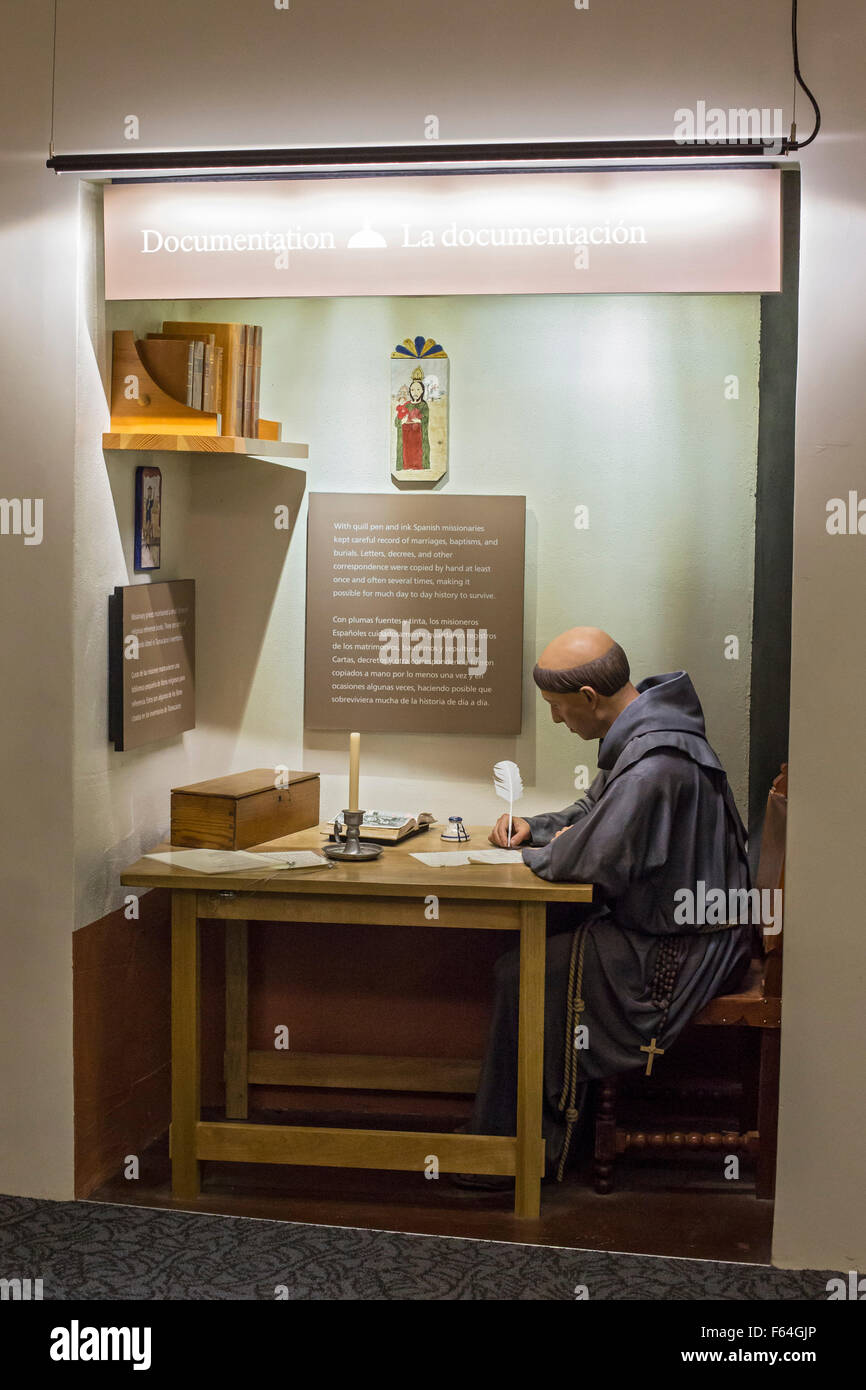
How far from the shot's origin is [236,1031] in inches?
188

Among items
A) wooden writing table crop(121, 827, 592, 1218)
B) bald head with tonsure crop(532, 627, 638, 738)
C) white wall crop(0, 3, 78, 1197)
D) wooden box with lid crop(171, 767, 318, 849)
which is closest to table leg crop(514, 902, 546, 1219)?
wooden writing table crop(121, 827, 592, 1218)

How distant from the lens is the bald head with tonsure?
4301 millimetres

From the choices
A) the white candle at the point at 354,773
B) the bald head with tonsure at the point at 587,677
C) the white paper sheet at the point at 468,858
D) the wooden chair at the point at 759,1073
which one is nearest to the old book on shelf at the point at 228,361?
the white candle at the point at 354,773

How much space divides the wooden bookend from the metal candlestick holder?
1286 millimetres

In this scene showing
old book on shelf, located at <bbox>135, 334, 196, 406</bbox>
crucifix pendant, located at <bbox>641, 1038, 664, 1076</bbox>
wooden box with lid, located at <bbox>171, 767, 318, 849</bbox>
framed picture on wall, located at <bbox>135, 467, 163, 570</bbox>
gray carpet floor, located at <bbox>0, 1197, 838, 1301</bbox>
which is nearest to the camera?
gray carpet floor, located at <bbox>0, 1197, 838, 1301</bbox>

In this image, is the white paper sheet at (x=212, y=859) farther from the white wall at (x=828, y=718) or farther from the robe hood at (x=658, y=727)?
the white wall at (x=828, y=718)

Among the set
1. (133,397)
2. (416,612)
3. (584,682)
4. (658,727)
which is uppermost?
(133,397)

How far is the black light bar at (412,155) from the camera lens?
3.51 metres

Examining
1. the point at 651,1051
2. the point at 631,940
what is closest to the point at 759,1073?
the point at 651,1051

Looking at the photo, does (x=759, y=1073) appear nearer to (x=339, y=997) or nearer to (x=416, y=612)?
(x=339, y=997)

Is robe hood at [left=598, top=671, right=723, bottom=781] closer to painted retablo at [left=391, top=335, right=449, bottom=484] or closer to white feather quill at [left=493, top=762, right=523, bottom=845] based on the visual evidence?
white feather quill at [left=493, top=762, right=523, bottom=845]

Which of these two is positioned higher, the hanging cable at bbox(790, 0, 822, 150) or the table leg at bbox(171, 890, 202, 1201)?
the hanging cable at bbox(790, 0, 822, 150)

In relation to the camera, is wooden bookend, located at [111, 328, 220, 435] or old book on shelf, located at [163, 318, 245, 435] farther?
old book on shelf, located at [163, 318, 245, 435]

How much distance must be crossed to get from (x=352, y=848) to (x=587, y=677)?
2.99 ft
